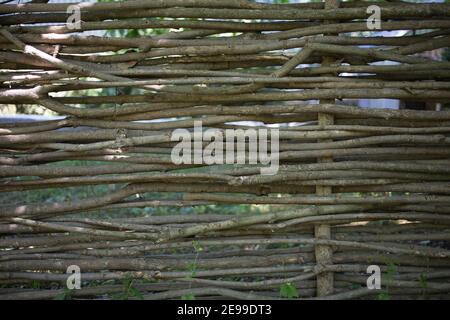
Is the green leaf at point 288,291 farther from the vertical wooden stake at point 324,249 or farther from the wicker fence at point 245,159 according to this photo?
the vertical wooden stake at point 324,249

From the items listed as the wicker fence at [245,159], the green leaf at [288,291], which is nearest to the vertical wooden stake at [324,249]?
the wicker fence at [245,159]

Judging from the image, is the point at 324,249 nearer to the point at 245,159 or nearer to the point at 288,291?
the point at 288,291

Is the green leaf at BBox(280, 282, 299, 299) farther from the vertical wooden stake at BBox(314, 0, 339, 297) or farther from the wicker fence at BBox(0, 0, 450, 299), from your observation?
the vertical wooden stake at BBox(314, 0, 339, 297)

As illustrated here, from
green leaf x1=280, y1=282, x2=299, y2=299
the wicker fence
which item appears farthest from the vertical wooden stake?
green leaf x1=280, y1=282, x2=299, y2=299

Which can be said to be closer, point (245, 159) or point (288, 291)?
point (288, 291)

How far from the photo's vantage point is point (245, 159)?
7.79ft

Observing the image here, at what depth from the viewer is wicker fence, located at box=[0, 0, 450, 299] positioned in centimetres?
233

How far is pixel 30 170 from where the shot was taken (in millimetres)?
2371

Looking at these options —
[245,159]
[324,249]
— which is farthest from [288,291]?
[245,159]

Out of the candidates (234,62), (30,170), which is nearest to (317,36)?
(234,62)

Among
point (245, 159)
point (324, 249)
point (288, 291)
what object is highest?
point (245, 159)

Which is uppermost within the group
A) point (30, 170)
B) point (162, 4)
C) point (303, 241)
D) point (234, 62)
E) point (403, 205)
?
point (162, 4)
